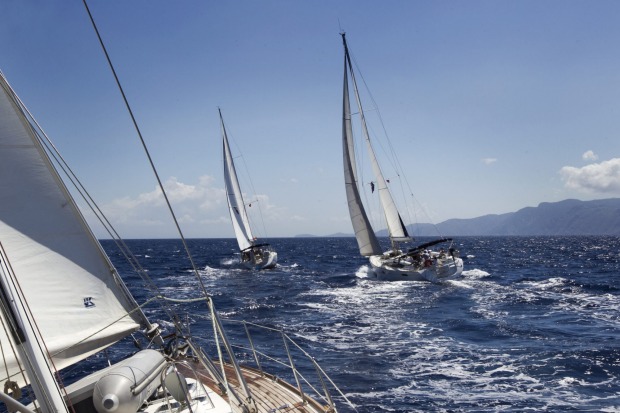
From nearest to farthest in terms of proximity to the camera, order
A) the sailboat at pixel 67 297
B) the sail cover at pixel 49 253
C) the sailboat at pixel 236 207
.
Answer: the sailboat at pixel 67 297 → the sail cover at pixel 49 253 → the sailboat at pixel 236 207

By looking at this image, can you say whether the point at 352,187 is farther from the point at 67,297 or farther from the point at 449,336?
the point at 67,297

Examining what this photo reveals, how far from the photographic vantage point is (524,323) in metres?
19.9

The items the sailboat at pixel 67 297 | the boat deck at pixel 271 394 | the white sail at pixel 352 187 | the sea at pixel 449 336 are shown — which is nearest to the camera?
the sailboat at pixel 67 297

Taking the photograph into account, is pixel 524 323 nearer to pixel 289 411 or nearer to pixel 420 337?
pixel 420 337

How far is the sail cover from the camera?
240 inches

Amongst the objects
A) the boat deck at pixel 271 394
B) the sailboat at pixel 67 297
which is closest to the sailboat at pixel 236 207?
the boat deck at pixel 271 394

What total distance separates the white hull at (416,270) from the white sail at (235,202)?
69.8 feet

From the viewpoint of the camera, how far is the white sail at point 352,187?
1434 inches

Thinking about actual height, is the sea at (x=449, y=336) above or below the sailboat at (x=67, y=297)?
below

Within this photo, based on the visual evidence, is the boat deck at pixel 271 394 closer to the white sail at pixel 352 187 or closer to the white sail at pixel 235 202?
the white sail at pixel 352 187

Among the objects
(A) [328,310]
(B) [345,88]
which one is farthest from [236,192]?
(A) [328,310]

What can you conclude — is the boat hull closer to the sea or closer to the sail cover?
the sea

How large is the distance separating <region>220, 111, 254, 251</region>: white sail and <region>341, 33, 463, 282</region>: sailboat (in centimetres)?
1871

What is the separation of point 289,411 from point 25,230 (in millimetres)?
4822
